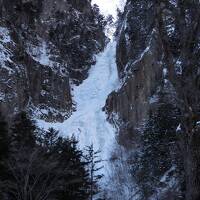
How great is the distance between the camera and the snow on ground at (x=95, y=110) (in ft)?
206

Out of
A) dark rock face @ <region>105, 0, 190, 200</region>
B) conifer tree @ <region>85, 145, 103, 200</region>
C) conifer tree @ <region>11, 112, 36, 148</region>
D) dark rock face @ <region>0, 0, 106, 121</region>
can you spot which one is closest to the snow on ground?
dark rock face @ <region>0, 0, 106, 121</region>

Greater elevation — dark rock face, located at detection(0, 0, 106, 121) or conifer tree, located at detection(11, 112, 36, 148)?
dark rock face, located at detection(0, 0, 106, 121)

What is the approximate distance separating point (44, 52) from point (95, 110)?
36.4 ft

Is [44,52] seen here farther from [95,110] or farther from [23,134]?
[23,134]

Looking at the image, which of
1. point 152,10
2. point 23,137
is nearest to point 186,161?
point 152,10

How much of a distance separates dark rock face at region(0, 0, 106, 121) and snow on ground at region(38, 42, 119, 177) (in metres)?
1.47

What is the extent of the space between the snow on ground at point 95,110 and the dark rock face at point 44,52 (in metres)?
1.47

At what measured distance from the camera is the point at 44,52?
7331cm

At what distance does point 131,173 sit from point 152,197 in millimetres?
6643

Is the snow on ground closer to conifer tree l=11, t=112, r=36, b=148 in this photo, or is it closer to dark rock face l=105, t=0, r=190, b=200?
dark rock face l=105, t=0, r=190, b=200

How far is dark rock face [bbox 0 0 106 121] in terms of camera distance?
6394 cm

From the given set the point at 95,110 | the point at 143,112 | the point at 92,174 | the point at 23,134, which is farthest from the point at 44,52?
the point at 23,134

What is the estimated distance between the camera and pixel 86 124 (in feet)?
222

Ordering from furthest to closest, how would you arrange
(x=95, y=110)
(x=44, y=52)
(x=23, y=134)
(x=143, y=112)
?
(x=44, y=52), (x=95, y=110), (x=143, y=112), (x=23, y=134)
